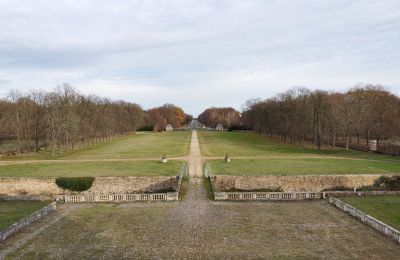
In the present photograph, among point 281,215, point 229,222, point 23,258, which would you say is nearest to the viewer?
point 23,258

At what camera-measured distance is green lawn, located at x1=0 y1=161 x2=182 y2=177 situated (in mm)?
42062

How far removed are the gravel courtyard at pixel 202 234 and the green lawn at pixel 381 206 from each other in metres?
2.31

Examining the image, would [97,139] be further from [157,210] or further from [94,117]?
[157,210]

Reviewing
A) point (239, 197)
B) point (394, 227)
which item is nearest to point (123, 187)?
point (239, 197)

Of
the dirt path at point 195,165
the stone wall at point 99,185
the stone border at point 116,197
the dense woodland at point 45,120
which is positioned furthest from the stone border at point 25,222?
the dense woodland at point 45,120

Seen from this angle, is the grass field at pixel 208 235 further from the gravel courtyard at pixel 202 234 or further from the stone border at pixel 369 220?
the stone border at pixel 369 220

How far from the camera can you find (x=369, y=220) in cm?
2655

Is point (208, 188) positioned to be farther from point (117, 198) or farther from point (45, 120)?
point (45, 120)

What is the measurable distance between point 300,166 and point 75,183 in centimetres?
2776

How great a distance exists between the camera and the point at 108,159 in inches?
2137

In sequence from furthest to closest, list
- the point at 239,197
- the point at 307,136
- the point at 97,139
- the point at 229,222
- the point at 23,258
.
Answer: the point at 97,139 → the point at 307,136 → the point at 239,197 → the point at 229,222 → the point at 23,258

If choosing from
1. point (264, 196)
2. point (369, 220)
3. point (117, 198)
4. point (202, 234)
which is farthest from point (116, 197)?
point (369, 220)

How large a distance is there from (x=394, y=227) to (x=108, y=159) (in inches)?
1568

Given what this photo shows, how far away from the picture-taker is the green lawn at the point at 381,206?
2769cm
